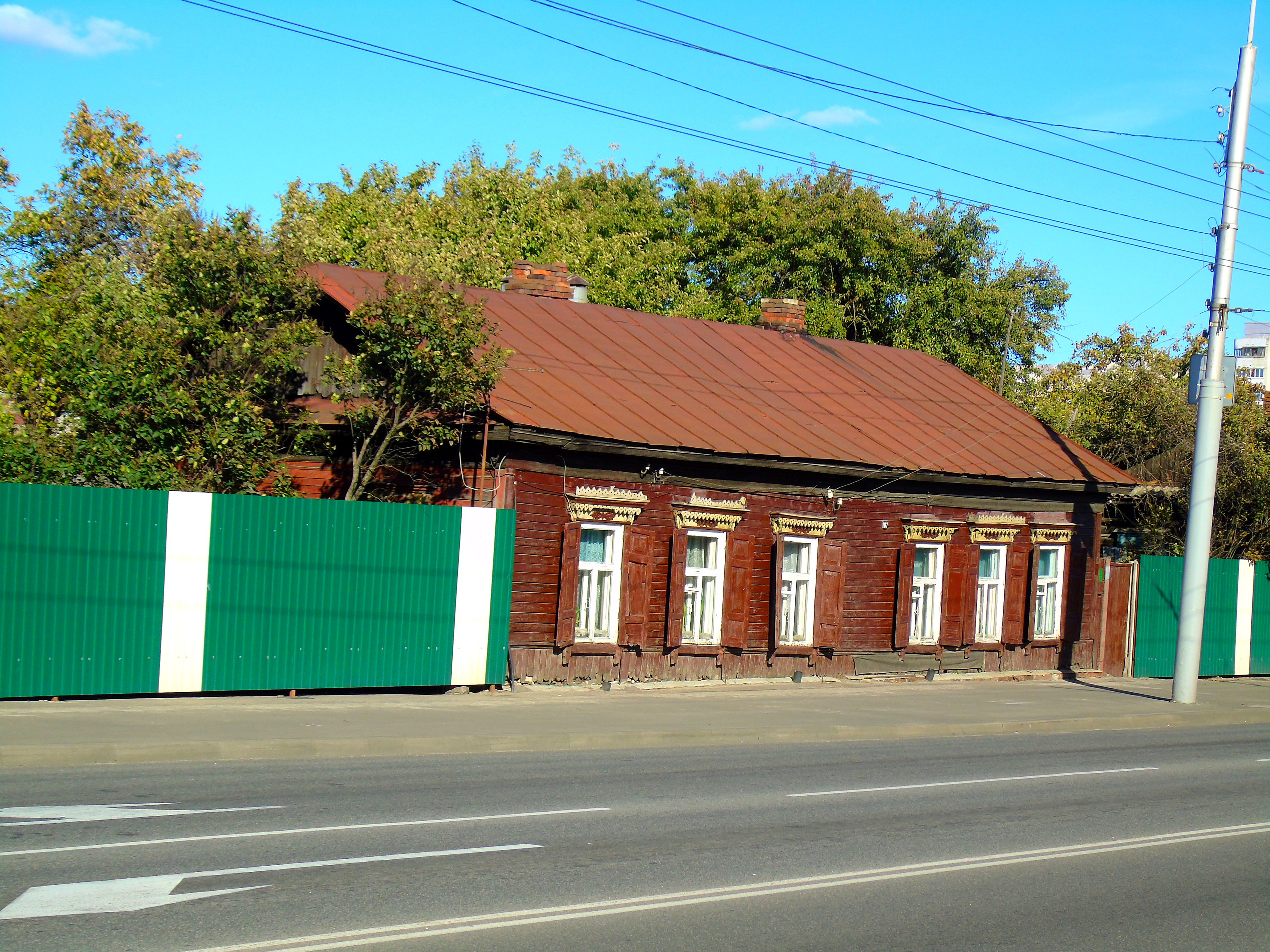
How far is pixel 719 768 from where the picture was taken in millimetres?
11906

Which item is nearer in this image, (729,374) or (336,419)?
(336,419)

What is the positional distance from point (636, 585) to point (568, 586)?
127cm

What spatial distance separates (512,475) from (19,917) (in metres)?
11.9

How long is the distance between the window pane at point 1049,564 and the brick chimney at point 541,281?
10720mm

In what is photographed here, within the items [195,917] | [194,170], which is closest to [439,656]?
[195,917]

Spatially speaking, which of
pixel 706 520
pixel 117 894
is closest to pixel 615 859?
pixel 117 894

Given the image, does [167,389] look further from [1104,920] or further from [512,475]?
[1104,920]

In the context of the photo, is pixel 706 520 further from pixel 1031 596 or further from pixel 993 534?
pixel 1031 596

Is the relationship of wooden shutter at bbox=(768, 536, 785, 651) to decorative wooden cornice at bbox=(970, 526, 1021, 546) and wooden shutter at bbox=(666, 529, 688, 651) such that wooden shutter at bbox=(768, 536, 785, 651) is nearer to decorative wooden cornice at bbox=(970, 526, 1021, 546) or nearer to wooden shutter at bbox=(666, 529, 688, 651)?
wooden shutter at bbox=(666, 529, 688, 651)

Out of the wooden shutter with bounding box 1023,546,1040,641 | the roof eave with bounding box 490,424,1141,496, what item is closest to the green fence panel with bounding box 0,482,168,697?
the roof eave with bounding box 490,424,1141,496

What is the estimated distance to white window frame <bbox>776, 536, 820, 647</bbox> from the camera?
20781mm

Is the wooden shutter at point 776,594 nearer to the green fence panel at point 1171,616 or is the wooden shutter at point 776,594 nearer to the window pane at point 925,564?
the window pane at point 925,564

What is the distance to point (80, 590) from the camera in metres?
13.4

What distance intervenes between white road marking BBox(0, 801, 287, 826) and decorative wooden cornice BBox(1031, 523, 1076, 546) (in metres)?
18.6
